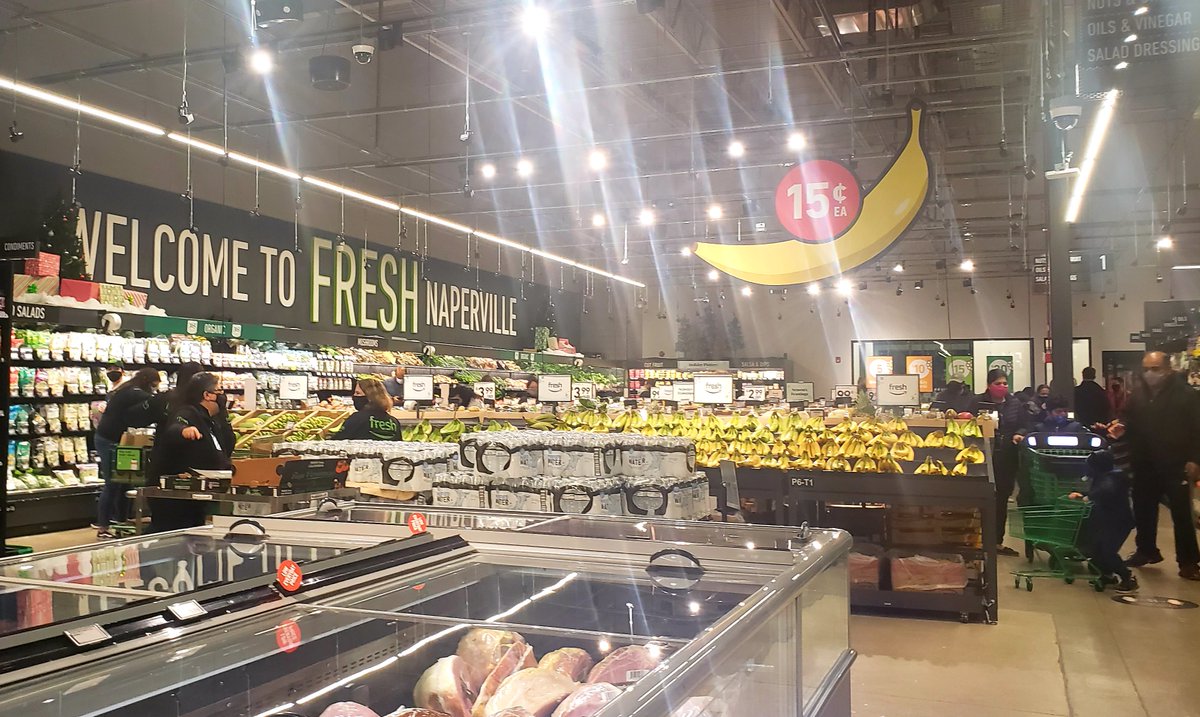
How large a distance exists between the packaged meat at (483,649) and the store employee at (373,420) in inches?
214

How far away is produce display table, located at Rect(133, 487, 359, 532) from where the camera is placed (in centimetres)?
458

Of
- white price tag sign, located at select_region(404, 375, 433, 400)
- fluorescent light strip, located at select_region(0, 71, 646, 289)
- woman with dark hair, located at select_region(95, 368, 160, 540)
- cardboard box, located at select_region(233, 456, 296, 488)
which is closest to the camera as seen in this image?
cardboard box, located at select_region(233, 456, 296, 488)

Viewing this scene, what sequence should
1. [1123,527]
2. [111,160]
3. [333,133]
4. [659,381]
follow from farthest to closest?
[659,381], [333,133], [111,160], [1123,527]

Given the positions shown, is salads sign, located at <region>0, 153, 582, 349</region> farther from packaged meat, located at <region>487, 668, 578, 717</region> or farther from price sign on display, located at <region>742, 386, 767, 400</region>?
packaged meat, located at <region>487, 668, 578, 717</region>

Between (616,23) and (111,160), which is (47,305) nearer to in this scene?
(111,160)

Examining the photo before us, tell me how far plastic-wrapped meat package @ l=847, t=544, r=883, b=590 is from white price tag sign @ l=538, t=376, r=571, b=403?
4.86 metres

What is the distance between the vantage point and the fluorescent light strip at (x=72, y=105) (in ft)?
29.8

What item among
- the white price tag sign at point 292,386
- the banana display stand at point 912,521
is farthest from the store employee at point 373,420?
the white price tag sign at point 292,386

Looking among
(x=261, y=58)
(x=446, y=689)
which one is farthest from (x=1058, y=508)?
(x=261, y=58)

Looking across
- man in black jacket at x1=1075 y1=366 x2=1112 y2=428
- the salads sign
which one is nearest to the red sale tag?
the salads sign

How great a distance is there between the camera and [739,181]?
18297 millimetres

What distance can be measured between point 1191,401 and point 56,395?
33.8ft

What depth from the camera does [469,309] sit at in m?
19.4

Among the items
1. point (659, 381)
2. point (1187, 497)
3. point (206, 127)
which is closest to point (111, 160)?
point (206, 127)
